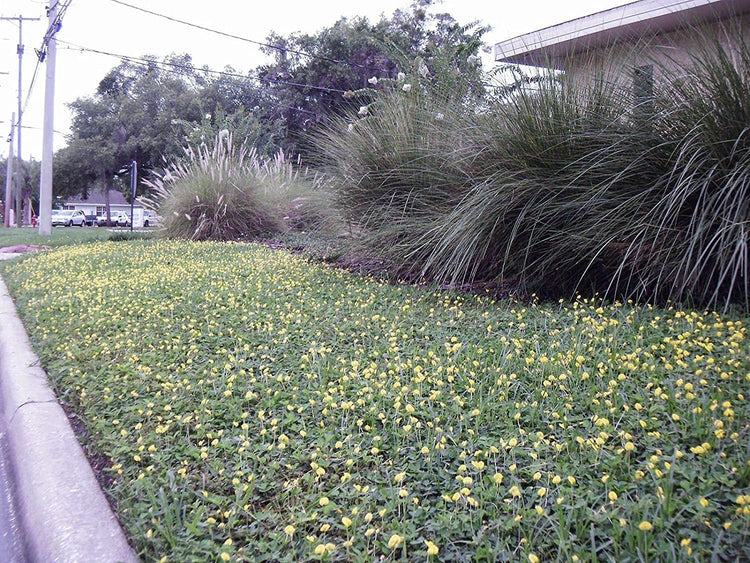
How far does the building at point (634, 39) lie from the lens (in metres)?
4.85

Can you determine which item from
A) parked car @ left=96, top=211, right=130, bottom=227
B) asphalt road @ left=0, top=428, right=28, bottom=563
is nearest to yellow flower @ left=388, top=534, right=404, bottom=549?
asphalt road @ left=0, top=428, right=28, bottom=563

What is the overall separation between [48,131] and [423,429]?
58.8ft

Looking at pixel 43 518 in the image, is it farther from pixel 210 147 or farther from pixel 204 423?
pixel 210 147

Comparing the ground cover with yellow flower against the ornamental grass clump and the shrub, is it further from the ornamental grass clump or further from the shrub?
the ornamental grass clump

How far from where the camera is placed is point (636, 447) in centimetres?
258

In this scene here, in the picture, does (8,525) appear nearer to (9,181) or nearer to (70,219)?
(9,181)

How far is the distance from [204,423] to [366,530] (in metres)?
1.36

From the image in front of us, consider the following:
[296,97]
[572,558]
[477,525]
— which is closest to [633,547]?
[572,558]

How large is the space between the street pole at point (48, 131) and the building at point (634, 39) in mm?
13848

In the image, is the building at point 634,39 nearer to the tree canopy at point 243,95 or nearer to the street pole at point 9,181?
the tree canopy at point 243,95

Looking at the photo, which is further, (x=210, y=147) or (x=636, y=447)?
(x=210, y=147)

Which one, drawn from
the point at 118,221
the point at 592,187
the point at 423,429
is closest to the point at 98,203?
the point at 118,221

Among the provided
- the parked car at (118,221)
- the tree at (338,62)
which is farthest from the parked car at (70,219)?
the tree at (338,62)

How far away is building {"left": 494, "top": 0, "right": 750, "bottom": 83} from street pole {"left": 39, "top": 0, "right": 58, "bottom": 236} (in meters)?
13.8
